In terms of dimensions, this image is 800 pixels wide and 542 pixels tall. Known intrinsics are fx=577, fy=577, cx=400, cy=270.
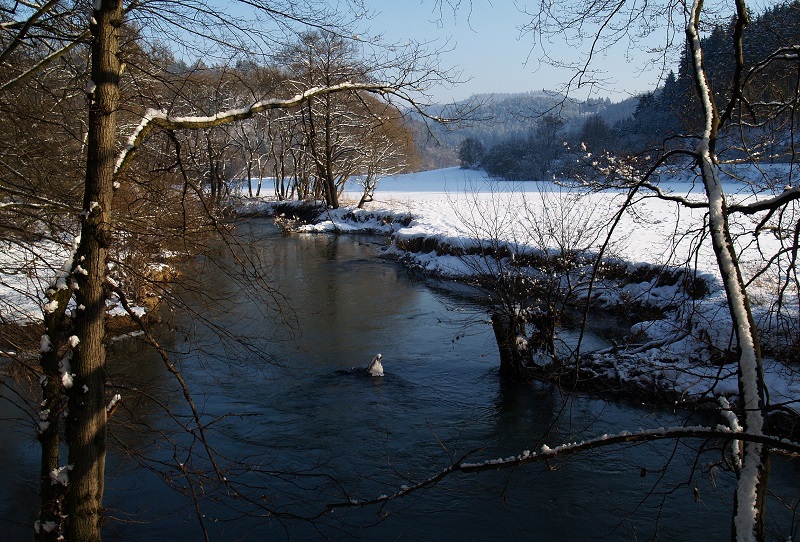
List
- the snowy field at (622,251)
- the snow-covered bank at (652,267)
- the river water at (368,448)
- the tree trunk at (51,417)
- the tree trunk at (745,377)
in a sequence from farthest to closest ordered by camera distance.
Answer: the river water at (368,448) < the snowy field at (622,251) < the snow-covered bank at (652,267) < the tree trunk at (51,417) < the tree trunk at (745,377)

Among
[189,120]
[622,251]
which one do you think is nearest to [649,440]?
[189,120]

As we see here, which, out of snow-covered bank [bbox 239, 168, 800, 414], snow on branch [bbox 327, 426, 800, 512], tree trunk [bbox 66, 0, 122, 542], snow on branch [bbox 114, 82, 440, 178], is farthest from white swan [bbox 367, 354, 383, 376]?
snow on branch [bbox 327, 426, 800, 512]

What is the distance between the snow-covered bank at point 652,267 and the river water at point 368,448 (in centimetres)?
92

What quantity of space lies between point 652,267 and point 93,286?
12.7 m

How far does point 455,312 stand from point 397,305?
1510mm

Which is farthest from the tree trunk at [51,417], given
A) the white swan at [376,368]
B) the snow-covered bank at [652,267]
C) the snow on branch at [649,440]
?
the white swan at [376,368]

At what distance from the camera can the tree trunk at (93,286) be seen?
9.73ft

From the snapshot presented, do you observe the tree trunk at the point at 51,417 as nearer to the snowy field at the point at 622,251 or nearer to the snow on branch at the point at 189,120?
the snowy field at the point at 622,251

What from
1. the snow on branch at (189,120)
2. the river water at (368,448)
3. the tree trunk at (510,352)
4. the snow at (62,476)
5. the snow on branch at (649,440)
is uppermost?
the snow on branch at (189,120)

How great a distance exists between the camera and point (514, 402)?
28.8ft

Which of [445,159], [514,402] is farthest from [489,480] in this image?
[445,159]

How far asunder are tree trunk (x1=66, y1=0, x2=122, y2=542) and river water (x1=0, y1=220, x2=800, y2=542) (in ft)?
1.35

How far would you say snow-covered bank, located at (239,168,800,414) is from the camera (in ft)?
14.4

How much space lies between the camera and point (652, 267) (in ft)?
43.7
